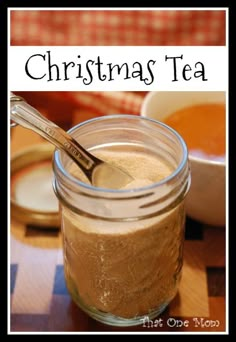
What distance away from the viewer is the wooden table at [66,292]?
612 millimetres

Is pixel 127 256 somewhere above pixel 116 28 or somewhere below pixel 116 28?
below

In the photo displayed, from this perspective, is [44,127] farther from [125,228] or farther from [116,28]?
[116,28]

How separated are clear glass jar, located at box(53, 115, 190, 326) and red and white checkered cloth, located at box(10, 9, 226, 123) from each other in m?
0.27

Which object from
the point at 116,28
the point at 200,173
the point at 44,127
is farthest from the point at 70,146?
the point at 116,28

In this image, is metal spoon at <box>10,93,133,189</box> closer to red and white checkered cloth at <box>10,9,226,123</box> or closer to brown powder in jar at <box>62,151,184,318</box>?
brown powder in jar at <box>62,151,184,318</box>

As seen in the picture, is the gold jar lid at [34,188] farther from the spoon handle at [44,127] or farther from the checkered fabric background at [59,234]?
the spoon handle at [44,127]

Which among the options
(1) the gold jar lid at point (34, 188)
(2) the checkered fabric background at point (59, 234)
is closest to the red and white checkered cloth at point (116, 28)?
(2) the checkered fabric background at point (59, 234)

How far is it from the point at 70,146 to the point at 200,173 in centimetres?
17

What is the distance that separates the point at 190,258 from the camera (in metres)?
0.68

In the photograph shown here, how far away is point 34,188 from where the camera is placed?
77cm

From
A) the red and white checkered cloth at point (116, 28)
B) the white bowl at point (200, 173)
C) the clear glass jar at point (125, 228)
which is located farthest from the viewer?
the red and white checkered cloth at point (116, 28)

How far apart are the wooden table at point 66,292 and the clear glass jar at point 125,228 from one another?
Result: 0.07 feet
